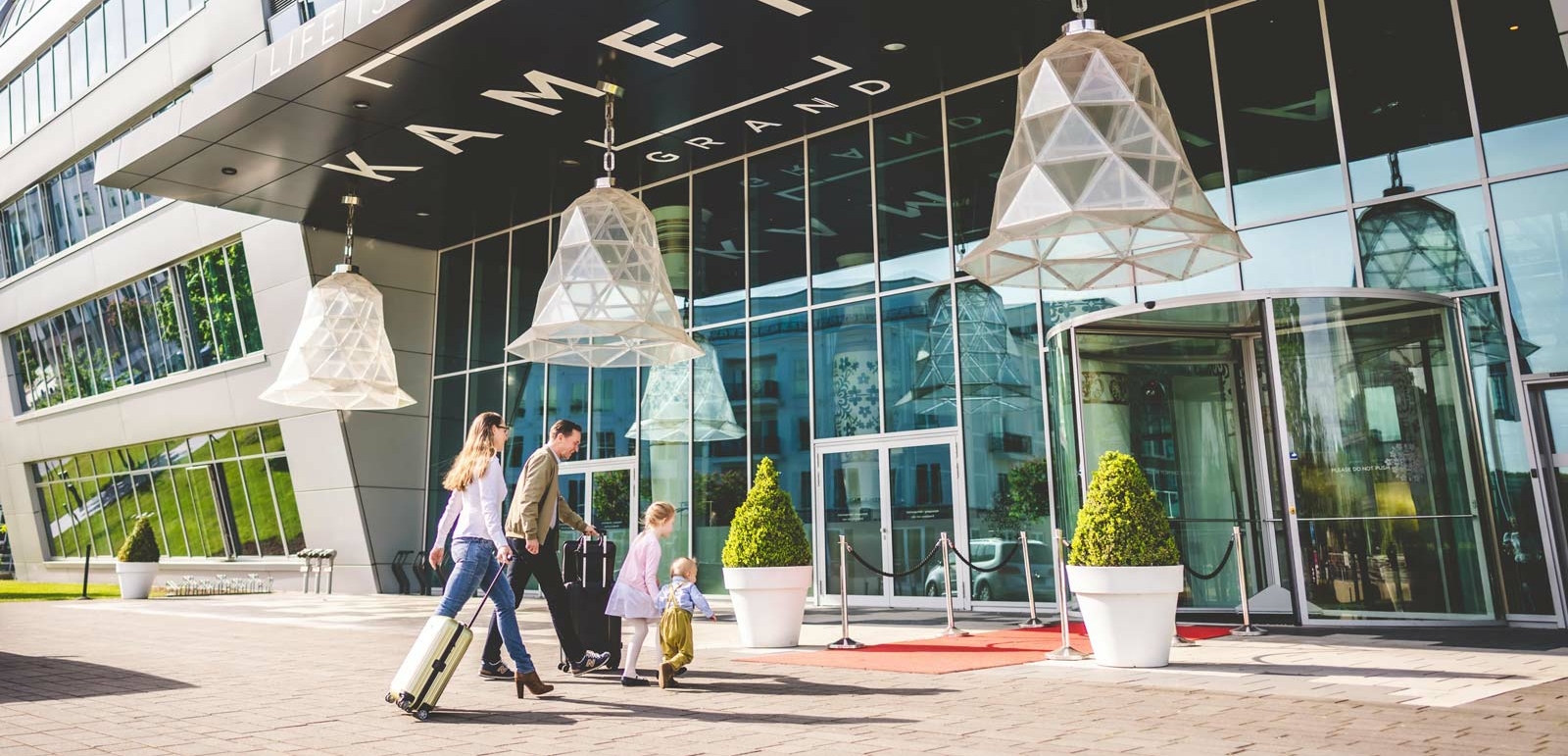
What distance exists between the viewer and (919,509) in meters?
14.0

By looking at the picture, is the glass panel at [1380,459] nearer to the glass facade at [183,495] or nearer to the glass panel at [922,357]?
the glass panel at [922,357]

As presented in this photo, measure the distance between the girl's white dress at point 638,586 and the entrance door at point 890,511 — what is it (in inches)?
271

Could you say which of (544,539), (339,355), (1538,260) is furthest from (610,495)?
(1538,260)

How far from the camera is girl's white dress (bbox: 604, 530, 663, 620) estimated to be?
7117 mm

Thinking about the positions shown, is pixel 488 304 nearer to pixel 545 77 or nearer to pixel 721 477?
pixel 721 477

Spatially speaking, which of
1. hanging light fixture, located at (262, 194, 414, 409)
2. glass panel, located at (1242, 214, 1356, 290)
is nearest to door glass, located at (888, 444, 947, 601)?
glass panel, located at (1242, 214, 1356, 290)

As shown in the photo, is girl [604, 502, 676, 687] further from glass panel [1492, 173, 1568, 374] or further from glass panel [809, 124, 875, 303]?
glass panel [1492, 173, 1568, 374]

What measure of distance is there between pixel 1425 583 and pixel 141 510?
1101 inches

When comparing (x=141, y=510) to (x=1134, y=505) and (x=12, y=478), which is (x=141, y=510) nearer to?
(x=12, y=478)

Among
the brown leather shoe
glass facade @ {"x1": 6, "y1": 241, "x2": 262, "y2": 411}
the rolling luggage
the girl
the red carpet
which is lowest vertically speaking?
the red carpet

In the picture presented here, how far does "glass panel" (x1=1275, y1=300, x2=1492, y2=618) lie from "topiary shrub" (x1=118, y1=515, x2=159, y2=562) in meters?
20.2

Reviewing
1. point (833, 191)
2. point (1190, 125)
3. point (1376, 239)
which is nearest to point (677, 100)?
point (833, 191)

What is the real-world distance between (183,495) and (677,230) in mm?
15551

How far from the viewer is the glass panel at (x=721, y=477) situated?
15953 millimetres
